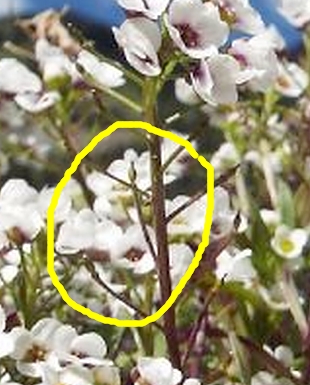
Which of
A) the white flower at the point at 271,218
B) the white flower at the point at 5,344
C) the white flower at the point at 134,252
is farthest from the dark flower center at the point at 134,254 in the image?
the white flower at the point at 271,218

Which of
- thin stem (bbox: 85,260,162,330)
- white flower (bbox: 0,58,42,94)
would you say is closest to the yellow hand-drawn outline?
thin stem (bbox: 85,260,162,330)

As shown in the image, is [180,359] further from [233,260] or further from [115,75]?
[115,75]

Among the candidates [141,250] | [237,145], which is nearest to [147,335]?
[141,250]

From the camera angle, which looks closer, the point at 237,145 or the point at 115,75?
the point at 115,75

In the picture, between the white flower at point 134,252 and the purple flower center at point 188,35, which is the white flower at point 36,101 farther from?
the purple flower center at point 188,35

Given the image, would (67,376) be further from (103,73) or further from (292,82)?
(292,82)

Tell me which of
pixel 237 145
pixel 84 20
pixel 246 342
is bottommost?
pixel 84 20

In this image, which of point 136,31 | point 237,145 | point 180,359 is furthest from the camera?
point 237,145
